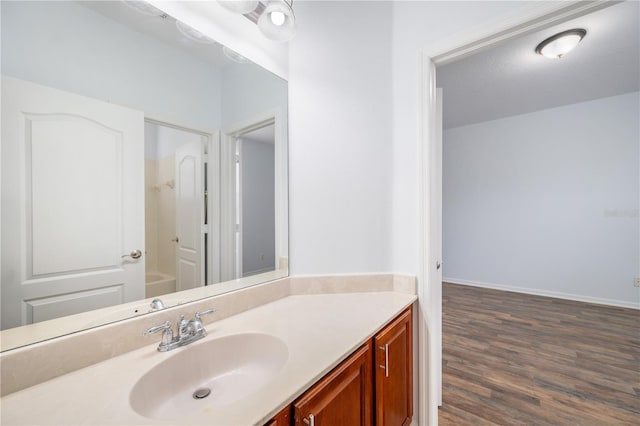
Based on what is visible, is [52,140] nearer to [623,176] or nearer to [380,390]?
[380,390]

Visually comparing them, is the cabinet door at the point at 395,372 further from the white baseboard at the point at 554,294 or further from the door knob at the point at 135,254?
the white baseboard at the point at 554,294

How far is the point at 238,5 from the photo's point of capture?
1.12 metres

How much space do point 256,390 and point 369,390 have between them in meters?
0.55

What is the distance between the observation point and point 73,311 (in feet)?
2.85

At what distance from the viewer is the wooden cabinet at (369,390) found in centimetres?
73

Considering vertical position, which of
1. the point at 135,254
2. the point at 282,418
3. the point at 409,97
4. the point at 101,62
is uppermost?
the point at 409,97

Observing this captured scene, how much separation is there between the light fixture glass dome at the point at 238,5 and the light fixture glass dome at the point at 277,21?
0.24 feet

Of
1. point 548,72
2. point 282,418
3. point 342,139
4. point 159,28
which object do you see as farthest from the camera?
point 548,72

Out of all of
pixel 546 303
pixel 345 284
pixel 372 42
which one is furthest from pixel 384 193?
pixel 546 303

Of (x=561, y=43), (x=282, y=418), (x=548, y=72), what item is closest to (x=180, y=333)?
(x=282, y=418)

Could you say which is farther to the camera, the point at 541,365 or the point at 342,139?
the point at 541,365

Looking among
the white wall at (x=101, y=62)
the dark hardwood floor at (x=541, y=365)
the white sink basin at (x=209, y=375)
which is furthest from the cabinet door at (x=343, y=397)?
the white wall at (x=101, y=62)

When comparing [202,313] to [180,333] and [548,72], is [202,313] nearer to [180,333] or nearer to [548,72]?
[180,333]

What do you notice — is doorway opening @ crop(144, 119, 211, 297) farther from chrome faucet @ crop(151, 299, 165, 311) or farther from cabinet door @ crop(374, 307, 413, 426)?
cabinet door @ crop(374, 307, 413, 426)
